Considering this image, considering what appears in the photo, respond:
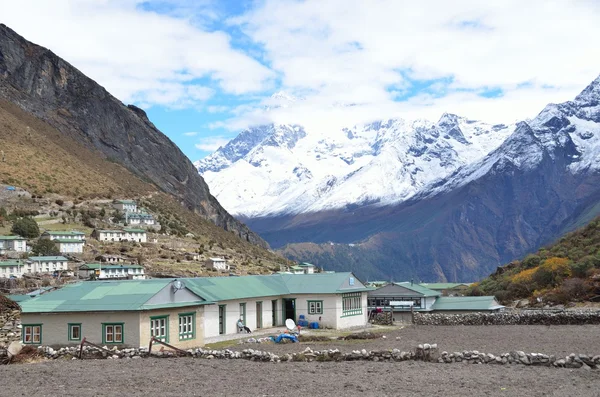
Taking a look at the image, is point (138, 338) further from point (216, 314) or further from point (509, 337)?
point (509, 337)

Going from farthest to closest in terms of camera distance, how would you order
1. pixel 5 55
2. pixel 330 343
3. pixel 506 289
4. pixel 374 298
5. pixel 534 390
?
1. pixel 5 55
2. pixel 506 289
3. pixel 374 298
4. pixel 330 343
5. pixel 534 390

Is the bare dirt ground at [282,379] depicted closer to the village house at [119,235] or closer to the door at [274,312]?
the door at [274,312]

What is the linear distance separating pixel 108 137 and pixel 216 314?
431ft

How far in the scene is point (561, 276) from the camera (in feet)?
254

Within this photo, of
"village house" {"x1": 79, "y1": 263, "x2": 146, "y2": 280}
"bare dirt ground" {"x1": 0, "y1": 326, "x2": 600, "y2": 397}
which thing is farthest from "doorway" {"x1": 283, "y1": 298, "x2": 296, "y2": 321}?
"village house" {"x1": 79, "y1": 263, "x2": 146, "y2": 280}

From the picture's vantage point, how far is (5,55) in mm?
165875

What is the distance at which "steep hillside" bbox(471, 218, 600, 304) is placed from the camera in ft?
225

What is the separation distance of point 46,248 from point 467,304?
4715 cm

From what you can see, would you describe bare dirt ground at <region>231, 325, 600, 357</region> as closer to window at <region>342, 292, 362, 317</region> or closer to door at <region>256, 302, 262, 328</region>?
window at <region>342, 292, 362, 317</region>

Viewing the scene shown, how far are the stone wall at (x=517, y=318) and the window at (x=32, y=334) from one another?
110 ft

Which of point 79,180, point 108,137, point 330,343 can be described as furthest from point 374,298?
point 108,137

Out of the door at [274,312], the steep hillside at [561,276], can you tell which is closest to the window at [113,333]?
the door at [274,312]

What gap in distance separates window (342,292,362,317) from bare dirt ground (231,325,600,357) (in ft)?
11.6

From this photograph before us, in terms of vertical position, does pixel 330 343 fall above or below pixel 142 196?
below
